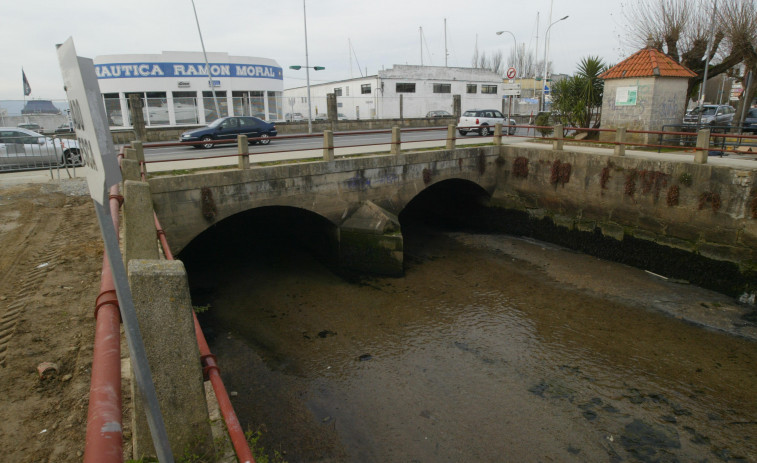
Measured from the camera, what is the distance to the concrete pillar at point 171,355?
259cm

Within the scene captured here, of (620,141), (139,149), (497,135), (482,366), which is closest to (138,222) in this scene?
(482,366)

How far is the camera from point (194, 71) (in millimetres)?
33781

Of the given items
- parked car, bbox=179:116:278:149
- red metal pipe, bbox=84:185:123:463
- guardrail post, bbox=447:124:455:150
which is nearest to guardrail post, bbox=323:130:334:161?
guardrail post, bbox=447:124:455:150

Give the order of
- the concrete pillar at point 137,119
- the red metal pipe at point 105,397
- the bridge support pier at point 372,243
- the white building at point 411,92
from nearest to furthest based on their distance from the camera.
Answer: the red metal pipe at point 105,397
the bridge support pier at point 372,243
the concrete pillar at point 137,119
the white building at point 411,92

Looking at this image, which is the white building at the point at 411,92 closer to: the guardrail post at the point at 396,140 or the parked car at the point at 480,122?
the parked car at the point at 480,122

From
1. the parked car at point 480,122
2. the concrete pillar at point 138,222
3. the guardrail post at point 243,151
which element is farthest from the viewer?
the parked car at point 480,122

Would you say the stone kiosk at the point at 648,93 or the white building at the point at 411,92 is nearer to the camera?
the stone kiosk at the point at 648,93

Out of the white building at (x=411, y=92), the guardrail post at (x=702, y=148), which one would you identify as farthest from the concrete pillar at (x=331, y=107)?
the guardrail post at (x=702, y=148)

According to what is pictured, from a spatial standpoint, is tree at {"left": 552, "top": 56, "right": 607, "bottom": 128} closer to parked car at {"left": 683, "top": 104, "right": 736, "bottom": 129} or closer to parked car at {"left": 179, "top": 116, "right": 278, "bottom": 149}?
parked car at {"left": 683, "top": 104, "right": 736, "bottom": 129}

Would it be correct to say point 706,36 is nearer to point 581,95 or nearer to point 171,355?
point 581,95

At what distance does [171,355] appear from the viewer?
284 centimetres

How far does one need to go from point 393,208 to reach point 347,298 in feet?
13.9

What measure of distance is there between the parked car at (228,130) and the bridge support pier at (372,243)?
302 inches

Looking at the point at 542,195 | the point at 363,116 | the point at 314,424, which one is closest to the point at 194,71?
the point at 363,116
